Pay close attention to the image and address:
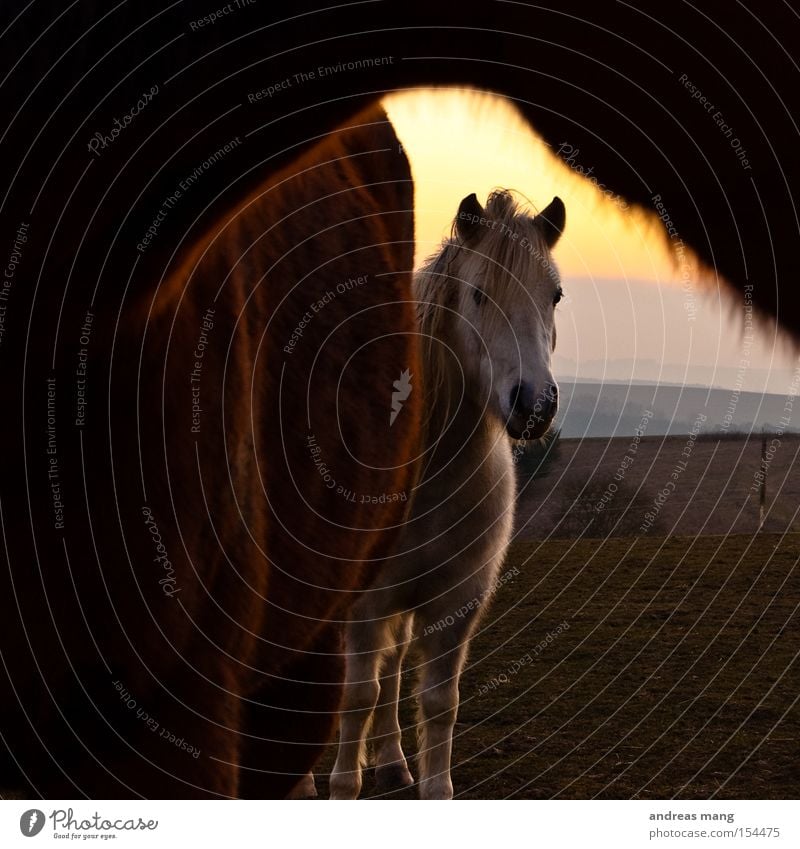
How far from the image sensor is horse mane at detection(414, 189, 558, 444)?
2.56 metres

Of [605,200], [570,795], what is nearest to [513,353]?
[605,200]

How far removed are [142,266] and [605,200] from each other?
1087 millimetres

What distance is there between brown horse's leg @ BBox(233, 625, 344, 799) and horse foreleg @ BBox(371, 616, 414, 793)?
53 cm

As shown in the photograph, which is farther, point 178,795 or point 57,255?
point 178,795

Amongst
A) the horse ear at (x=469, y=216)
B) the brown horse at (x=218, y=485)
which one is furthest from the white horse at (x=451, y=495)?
the brown horse at (x=218, y=485)

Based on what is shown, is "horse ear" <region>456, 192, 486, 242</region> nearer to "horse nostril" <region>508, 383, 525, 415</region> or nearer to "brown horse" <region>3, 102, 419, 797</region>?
"brown horse" <region>3, 102, 419, 797</region>

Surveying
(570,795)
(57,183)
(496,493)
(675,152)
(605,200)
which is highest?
(675,152)

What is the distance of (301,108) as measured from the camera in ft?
4.05

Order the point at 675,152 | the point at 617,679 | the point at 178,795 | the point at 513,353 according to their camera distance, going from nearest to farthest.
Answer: the point at 178,795 → the point at 675,152 → the point at 513,353 → the point at 617,679

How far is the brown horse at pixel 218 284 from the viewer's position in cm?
120

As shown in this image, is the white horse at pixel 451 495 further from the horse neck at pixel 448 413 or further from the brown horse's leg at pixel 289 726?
the brown horse's leg at pixel 289 726

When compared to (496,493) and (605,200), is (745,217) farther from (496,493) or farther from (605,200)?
(496,493)

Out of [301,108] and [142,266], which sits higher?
[301,108]

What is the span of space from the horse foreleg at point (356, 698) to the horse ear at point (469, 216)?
1.10 m
